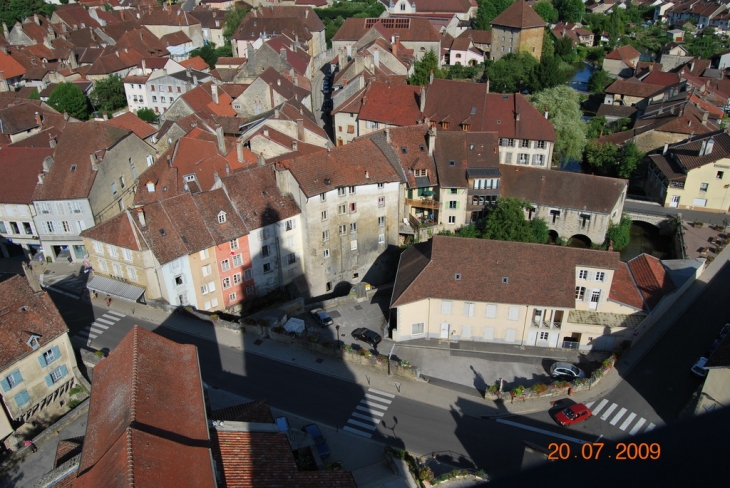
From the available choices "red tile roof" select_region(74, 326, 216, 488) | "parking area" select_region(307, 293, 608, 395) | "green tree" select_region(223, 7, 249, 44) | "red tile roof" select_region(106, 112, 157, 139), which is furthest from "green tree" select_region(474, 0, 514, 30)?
"red tile roof" select_region(74, 326, 216, 488)

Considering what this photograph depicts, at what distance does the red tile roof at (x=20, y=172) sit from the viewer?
55.7 m

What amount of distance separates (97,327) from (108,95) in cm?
6321

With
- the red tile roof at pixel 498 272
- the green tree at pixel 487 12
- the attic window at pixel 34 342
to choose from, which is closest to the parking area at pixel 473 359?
the red tile roof at pixel 498 272

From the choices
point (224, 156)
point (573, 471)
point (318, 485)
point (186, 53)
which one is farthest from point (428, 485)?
point (186, 53)

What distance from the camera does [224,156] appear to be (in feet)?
188

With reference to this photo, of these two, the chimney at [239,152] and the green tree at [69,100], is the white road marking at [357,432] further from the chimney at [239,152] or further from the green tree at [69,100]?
the green tree at [69,100]

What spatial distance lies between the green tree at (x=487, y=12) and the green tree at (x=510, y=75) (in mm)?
24623

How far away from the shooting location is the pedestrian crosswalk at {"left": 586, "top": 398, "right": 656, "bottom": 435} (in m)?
34.4

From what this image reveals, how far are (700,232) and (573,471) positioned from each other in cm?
5980

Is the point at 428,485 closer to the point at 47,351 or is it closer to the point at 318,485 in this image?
the point at 318,485

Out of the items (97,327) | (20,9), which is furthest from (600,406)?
(20,9)

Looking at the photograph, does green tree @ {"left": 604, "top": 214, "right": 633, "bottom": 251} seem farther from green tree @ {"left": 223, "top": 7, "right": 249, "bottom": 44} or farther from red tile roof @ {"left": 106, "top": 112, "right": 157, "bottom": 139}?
green tree @ {"left": 223, "top": 7, "right": 249, "bottom": 44}

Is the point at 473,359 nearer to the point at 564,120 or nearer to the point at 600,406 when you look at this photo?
the point at 600,406

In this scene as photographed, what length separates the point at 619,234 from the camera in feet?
192
